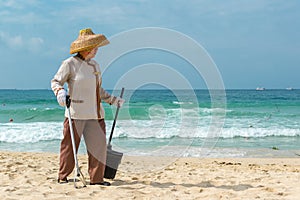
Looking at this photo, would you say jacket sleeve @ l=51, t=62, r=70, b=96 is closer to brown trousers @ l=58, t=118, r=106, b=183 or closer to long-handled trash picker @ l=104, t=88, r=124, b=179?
brown trousers @ l=58, t=118, r=106, b=183

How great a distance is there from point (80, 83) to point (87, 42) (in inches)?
15.4

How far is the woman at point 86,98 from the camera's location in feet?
12.0

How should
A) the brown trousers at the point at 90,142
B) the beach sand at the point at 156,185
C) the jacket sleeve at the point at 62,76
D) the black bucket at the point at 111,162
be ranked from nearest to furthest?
the beach sand at the point at 156,185 < the jacket sleeve at the point at 62,76 < the brown trousers at the point at 90,142 < the black bucket at the point at 111,162

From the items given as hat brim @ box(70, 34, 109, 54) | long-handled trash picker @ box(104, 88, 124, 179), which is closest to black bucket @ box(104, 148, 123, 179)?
long-handled trash picker @ box(104, 88, 124, 179)

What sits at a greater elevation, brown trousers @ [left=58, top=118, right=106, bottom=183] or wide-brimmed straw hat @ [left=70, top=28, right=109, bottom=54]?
wide-brimmed straw hat @ [left=70, top=28, right=109, bottom=54]

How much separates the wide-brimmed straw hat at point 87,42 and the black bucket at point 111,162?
107 cm

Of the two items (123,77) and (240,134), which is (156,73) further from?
(240,134)

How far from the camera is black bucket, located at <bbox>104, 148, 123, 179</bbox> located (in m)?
3.96

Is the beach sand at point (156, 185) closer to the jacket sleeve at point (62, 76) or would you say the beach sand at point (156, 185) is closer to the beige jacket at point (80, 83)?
the beige jacket at point (80, 83)

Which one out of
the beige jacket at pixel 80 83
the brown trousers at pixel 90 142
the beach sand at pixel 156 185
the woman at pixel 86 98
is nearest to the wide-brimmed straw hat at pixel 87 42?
the woman at pixel 86 98

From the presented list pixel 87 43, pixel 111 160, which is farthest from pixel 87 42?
pixel 111 160

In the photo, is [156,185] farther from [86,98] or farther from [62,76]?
[62,76]

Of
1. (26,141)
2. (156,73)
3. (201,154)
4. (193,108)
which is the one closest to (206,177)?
(156,73)

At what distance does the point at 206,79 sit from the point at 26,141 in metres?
7.25
